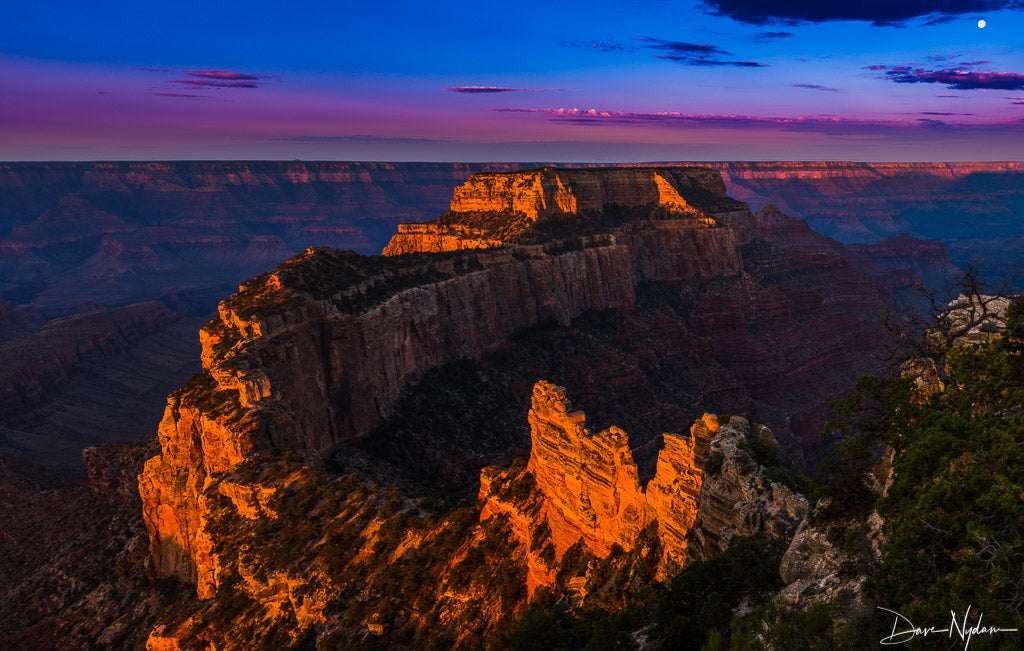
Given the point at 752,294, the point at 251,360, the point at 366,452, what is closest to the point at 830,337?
the point at 752,294

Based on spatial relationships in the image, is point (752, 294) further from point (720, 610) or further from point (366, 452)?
point (720, 610)

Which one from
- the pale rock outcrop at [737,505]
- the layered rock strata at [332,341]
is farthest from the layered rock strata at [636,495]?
the layered rock strata at [332,341]

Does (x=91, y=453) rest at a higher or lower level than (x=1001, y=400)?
lower

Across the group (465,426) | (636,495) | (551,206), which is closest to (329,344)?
(465,426)

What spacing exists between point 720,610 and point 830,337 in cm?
11688

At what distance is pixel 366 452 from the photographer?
58469 millimetres

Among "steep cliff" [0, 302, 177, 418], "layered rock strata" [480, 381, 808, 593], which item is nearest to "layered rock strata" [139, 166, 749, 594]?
"layered rock strata" [480, 381, 808, 593]

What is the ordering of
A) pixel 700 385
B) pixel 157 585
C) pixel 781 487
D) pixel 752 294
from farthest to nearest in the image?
pixel 752 294
pixel 700 385
pixel 157 585
pixel 781 487

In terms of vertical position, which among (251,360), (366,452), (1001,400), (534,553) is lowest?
(366,452)

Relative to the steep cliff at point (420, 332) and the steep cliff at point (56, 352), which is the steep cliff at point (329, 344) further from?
the steep cliff at point (56, 352)

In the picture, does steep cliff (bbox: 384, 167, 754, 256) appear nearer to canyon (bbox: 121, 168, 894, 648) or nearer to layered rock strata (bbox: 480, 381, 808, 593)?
canyon (bbox: 121, 168, 894, 648)
